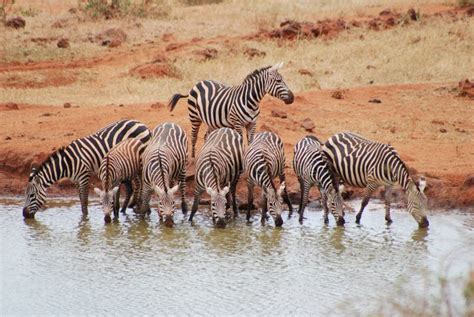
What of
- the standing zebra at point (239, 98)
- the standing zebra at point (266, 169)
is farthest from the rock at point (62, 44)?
the standing zebra at point (266, 169)

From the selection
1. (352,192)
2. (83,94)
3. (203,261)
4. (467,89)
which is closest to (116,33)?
(83,94)

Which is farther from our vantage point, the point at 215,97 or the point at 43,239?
the point at 215,97

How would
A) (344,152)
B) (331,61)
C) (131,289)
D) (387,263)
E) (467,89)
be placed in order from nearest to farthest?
(131,289) < (387,263) < (344,152) < (467,89) < (331,61)

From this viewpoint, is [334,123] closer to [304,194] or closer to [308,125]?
[308,125]

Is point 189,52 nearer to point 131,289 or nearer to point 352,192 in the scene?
point 352,192

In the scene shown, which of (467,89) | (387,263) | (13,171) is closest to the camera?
(387,263)

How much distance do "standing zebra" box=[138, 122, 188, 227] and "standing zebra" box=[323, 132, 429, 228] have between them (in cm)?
213

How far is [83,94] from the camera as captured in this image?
2064 cm

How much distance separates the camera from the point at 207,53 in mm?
22812

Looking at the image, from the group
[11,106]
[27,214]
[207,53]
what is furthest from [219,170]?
[207,53]

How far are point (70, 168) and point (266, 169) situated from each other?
2939 millimetres

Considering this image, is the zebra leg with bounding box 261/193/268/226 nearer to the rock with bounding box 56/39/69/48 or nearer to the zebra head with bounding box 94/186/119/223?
the zebra head with bounding box 94/186/119/223

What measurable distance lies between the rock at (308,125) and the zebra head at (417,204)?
475cm

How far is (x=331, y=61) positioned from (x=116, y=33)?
649cm
